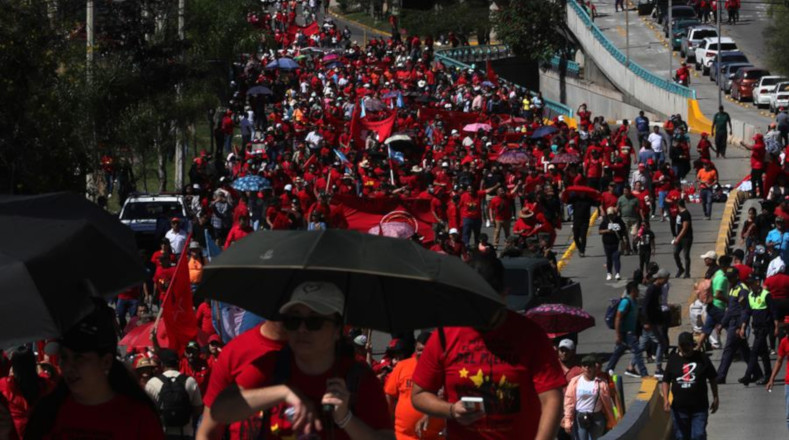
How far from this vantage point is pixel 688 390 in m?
18.2

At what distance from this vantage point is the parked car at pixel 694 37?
71.6 m

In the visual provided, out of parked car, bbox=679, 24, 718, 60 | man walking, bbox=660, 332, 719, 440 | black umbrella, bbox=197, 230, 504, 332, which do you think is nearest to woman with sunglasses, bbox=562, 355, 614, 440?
man walking, bbox=660, 332, 719, 440

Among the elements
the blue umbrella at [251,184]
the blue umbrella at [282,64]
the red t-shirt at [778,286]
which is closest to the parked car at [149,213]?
the blue umbrella at [251,184]

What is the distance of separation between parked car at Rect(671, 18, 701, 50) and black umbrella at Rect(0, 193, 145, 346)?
69.2 m

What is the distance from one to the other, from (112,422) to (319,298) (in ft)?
2.80

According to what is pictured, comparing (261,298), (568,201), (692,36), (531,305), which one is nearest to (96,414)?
(261,298)

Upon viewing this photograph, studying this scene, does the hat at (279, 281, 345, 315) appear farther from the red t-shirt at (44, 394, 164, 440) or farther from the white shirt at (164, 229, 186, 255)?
the white shirt at (164, 229, 186, 255)

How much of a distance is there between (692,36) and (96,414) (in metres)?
67.5

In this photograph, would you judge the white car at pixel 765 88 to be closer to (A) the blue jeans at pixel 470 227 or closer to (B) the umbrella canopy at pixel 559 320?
(A) the blue jeans at pixel 470 227

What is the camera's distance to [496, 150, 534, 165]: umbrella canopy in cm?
4094

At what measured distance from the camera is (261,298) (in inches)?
282

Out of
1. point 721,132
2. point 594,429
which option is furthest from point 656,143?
point 594,429

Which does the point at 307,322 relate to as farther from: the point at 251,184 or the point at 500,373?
the point at 251,184

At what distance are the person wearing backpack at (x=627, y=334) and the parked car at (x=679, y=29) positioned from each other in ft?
171
